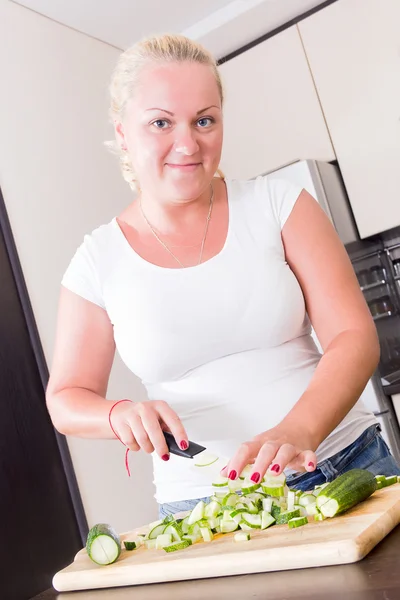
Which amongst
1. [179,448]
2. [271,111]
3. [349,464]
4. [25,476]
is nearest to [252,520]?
[179,448]

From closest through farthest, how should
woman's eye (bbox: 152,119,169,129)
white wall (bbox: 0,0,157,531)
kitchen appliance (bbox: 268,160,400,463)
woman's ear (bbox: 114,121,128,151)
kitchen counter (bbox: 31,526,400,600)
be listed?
kitchen counter (bbox: 31,526,400,600), woman's eye (bbox: 152,119,169,129), woman's ear (bbox: 114,121,128,151), white wall (bbox: 0,0,157,531), kitchen appliance (bbox: 268,160,400,463)

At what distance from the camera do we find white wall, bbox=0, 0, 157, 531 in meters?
2.41

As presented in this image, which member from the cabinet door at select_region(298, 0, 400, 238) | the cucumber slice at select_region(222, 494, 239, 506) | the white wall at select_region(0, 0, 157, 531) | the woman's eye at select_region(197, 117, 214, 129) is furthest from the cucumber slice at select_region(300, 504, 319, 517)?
the cabinet door at select_region(298, 0, 400, 238)

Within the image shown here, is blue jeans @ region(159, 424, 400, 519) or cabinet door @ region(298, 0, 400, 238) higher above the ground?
cabinet door @ region(298, 0, 400, 238)

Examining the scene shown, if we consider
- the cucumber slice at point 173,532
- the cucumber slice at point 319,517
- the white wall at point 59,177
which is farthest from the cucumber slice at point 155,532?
the white wall at point 59,177

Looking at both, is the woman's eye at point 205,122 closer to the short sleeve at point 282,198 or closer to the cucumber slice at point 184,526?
the short sleeve at point 282,198

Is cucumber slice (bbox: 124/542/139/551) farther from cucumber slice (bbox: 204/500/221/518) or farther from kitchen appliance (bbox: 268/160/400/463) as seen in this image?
kitchen appliance (bbox: 268/160/400/463)

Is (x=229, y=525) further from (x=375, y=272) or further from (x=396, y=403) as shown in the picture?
(x=375, y=272)

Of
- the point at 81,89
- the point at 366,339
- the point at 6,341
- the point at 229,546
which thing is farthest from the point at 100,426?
the point at 81,89

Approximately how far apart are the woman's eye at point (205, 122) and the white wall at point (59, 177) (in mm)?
1277

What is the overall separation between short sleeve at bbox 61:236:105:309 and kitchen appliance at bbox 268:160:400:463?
61.1 inches

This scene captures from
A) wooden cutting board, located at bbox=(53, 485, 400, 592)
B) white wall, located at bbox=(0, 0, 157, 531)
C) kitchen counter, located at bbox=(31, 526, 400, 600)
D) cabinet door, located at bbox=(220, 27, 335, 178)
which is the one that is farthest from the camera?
cabinet door, located at bbox=(220, 27, 335, 178)

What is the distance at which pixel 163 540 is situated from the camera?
3.25 ft

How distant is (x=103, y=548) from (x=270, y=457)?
27 centimetres
